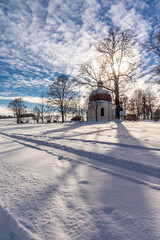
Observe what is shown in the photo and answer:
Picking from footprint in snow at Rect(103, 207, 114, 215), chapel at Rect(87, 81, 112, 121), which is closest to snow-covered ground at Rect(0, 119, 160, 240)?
footprint in snow at Rect(103, 207, 114, 215)

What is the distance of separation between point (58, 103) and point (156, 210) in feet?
83.4

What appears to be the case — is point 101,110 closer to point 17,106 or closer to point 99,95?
point 99,95

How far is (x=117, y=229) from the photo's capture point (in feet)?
3.34

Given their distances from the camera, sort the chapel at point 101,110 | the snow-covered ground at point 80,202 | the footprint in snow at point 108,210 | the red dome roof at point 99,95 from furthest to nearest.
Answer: the chapel at point 101,110
the red dome roof at point 99,95
the footprint in snow at point 108,210
the snow-covered ground at point 80,202

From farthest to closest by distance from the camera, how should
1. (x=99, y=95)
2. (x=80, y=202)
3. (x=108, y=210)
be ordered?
(x=99, y=95) → (x=80, y=202) → (x=108, y=210)

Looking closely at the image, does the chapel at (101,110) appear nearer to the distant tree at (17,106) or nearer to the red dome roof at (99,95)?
the red dome roof at (99,95)

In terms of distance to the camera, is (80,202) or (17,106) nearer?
(80,202)

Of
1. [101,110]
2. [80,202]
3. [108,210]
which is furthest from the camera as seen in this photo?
[101,110]

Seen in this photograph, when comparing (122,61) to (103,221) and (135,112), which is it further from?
(135,112)

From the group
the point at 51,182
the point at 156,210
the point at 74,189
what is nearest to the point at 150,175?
the point at 156,210

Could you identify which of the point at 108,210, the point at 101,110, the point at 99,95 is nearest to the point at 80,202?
the point at 108,210

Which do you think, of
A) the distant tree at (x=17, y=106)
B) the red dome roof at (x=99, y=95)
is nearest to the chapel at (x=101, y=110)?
the red dome roof at (x=99, y=95)

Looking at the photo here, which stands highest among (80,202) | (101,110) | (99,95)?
(99,95)

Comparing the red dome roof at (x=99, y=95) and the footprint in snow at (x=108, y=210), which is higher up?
the red dome roof at (x=99, y=95)
